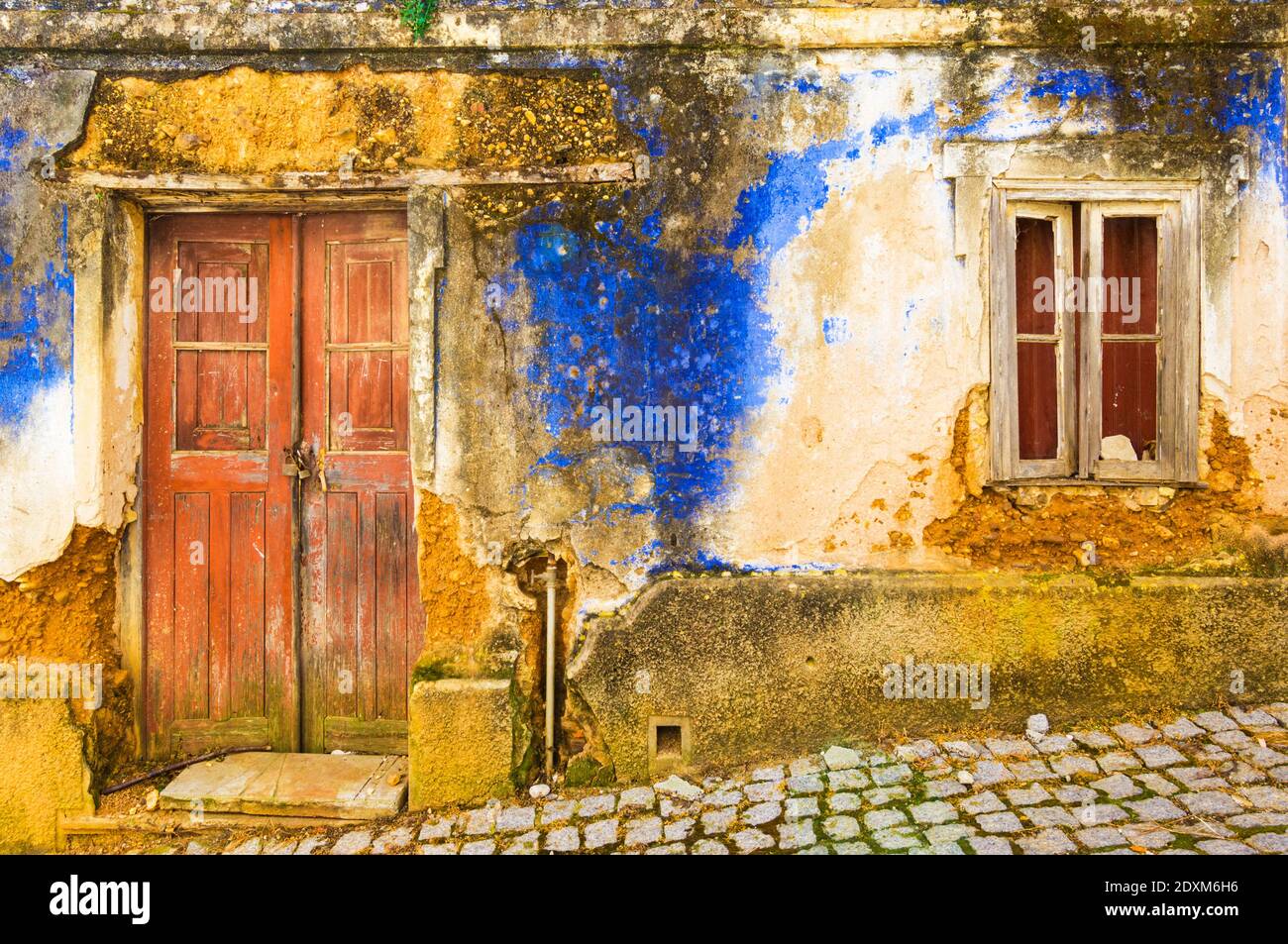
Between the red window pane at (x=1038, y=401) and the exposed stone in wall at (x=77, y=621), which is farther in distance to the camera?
the red window pane at (x=1038, y=401)

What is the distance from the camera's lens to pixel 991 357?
163 inches

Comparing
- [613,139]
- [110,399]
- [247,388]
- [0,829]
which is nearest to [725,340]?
[613,139]

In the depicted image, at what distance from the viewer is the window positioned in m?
4.18

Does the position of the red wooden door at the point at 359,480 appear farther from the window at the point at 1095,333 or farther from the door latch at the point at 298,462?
the window at the point at 1095,333

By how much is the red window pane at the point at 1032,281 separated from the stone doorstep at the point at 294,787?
384 centimetres

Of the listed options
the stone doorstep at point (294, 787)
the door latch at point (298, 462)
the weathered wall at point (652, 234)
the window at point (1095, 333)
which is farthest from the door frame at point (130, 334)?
the window at point (1095, 333)

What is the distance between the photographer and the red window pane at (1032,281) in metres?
4.27

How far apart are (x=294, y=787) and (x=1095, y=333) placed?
4502mm

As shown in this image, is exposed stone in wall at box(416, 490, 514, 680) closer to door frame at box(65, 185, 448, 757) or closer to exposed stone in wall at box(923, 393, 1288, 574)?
door frame at box(65, 185, 448, 757)

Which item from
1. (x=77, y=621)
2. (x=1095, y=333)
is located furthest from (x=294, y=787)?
(x=1095, y=333)

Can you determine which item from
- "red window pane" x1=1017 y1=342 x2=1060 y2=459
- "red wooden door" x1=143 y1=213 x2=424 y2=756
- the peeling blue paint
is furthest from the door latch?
"red window pane" x1=1017 y1=342 x2=1060 y2=459

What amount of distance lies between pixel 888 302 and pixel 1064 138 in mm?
1164

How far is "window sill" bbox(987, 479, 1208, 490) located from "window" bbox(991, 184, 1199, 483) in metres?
0.02

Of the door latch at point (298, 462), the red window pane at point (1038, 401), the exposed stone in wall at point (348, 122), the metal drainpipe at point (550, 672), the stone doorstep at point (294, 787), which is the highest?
the exposed stone in wall at point (348, 122)
